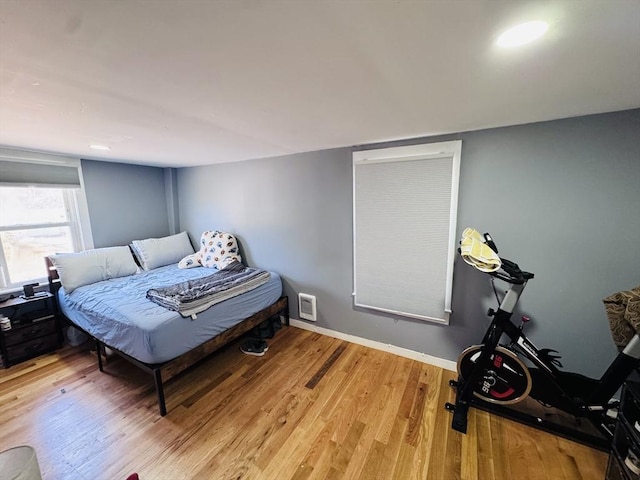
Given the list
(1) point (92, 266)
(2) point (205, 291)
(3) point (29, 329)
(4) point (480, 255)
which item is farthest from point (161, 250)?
(4) point (480, 255)

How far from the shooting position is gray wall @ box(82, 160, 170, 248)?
10.5 feet

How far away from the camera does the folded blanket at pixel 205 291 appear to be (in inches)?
80.2

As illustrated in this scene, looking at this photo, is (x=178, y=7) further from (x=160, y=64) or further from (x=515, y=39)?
(x=515, y=39)

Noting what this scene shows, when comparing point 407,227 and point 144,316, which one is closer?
point 144,316

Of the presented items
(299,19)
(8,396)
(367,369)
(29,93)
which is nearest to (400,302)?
(367,369)

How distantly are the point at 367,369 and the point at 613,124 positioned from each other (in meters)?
2.54

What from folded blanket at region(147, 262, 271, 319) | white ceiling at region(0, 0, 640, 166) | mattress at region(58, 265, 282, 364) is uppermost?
white ceiling at region(0, 0, 640, 166)

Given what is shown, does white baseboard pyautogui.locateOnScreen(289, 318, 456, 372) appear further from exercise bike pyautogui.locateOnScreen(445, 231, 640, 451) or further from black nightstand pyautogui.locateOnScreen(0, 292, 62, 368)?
black nightstand pyautogui.locateOnScreen(0, 292, 62, 368)

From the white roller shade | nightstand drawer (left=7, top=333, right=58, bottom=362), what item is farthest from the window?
nightstand drawer (left=7, top=333, right=58, bottom=362)

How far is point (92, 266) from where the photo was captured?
281 centimetres

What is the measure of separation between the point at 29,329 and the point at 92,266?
76cm

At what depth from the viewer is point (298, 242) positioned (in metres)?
2.95

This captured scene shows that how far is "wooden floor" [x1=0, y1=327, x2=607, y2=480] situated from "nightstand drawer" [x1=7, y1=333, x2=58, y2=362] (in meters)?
0.12

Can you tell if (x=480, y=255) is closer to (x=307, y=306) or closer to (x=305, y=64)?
(x=305, y=64)
